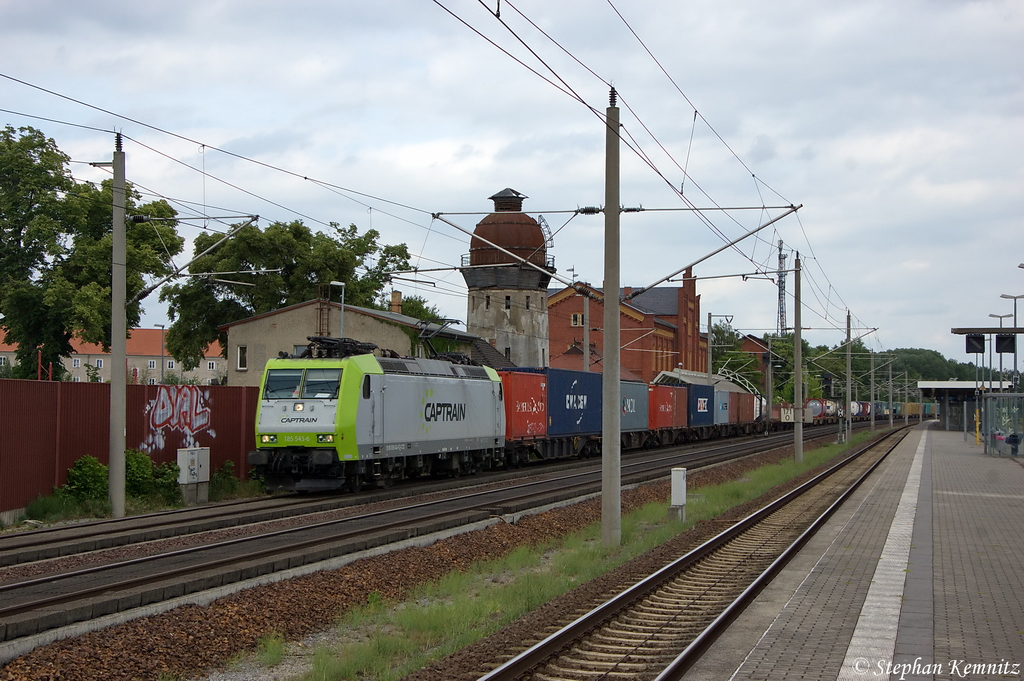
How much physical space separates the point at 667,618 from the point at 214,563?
5.72 metres

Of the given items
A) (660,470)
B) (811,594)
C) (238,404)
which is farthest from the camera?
(660,470)

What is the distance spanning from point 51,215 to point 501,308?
26.7 meters

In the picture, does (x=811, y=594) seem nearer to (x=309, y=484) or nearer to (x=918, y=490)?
(x=309, y=484)

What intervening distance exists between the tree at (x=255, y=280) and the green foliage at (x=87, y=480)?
33.5 meters

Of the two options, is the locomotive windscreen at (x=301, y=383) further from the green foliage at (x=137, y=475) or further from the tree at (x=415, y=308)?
the tree at (x=415, y=308)

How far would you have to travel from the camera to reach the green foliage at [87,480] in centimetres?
1853

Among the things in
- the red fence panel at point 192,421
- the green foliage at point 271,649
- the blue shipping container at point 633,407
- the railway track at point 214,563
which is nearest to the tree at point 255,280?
the blue shipping container at point 633,407

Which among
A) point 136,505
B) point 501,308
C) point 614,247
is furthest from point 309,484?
point 501,308

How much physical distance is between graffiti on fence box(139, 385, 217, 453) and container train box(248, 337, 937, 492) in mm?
1576

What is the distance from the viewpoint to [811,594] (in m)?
11.0

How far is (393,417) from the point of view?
2277 cm

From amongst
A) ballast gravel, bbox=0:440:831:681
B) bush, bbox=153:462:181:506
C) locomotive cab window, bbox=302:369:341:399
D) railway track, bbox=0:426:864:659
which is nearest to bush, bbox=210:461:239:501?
bush, bbox=153:462:181:506

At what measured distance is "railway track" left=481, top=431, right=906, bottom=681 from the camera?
7.85 metres

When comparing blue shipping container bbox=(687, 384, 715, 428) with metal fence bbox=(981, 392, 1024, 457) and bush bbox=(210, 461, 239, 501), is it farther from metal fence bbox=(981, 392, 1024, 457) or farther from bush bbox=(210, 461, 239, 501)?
bush bbox=(210, 461, 239, 501)
